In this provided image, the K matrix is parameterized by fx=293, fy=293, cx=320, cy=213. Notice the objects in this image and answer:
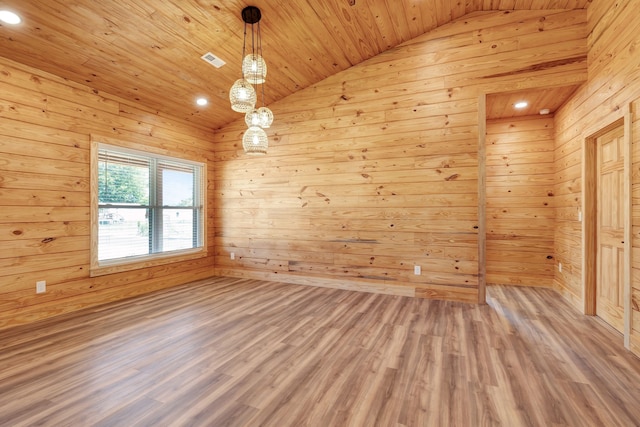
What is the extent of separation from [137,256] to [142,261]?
0.40ft

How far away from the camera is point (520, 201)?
4480 millimetres

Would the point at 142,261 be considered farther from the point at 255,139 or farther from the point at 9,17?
the point at 9,17

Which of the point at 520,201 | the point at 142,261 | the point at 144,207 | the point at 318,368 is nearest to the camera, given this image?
the point at 318,368

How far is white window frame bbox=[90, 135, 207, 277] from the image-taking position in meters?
3.46

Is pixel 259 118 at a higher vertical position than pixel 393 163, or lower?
higher

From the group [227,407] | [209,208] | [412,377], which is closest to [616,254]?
[412,377]

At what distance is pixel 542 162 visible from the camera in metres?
4.39

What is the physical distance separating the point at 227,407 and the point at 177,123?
Result: 13.6 feet

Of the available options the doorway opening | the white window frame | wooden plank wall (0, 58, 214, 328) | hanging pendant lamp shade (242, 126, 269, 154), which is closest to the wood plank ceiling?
wooden plank wall (0, 58, 214, 328)

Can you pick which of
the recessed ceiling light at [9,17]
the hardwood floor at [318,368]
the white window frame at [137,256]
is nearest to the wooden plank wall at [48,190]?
the white window frame at [137,256]

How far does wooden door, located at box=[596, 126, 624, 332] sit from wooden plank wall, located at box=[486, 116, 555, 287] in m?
1.23

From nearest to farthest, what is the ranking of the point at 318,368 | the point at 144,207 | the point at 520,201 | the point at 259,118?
1. the point at 318,368
2. the point at 259,118
3. the point at 144,207
4. the point at 520,201

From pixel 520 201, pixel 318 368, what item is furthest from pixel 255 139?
pixel 520 201

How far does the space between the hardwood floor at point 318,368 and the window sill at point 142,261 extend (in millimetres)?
476
